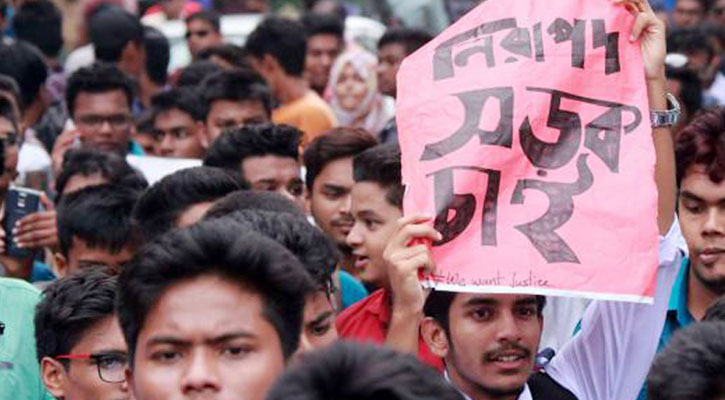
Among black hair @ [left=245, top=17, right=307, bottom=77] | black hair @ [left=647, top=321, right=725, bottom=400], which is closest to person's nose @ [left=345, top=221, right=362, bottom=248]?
black hair @ [left=647, top=321, right=725, bottom=400]

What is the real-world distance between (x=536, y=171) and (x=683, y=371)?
1338 millimetres

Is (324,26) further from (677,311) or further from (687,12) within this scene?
(677,311)

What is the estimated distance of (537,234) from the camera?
16.6ft

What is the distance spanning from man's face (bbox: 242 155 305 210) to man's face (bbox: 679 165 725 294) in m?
2.44

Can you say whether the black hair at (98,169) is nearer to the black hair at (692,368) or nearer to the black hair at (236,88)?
the black hair at (236,88)

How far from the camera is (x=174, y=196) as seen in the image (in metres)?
6.72

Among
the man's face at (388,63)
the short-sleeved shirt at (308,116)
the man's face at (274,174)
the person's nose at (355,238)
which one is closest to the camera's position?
the person's nose at (355,238)

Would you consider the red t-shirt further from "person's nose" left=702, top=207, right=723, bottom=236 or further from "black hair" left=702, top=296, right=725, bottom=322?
"black hair" left=702, top=296, right=725, bottom=322

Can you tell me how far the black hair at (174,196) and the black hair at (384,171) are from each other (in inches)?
19.8

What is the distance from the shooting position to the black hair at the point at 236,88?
1027cm

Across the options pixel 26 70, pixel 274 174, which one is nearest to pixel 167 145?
pixel 26 70

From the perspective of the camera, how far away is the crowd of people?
391 centimetres

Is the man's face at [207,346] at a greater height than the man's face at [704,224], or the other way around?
the man's face at [207,346]

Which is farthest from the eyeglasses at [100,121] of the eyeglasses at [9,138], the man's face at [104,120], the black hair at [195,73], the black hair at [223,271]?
the black hair at [223,271]
